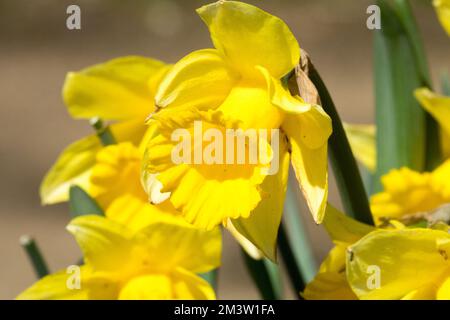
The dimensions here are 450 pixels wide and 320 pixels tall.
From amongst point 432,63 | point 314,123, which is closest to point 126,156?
point 314,123

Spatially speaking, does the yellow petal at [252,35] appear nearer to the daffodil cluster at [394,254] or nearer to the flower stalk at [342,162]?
the flower stalk at [342,162]

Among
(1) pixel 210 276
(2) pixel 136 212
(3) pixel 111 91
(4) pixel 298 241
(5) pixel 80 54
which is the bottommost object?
(5) pixel 80 54

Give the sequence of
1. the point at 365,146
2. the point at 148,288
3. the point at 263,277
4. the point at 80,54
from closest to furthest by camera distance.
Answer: the point at 148,288, the point at 263,277, the point at 365,146, the point at 80,54

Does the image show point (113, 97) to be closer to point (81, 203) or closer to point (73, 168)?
point (73, 168)

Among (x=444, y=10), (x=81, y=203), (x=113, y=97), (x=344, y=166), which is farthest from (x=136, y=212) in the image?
(x=444, y=10)

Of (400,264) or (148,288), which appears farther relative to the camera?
(148,288)

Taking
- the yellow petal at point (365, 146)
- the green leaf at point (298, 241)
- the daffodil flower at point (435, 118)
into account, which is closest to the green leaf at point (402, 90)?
the daffodil flower at point (435, 118)

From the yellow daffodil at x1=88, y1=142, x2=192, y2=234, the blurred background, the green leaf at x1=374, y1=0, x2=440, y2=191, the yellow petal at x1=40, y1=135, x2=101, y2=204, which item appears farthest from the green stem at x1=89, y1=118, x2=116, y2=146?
the blurred background

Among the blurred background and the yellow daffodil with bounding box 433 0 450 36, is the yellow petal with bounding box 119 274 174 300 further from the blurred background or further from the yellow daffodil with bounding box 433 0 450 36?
the blurred background
